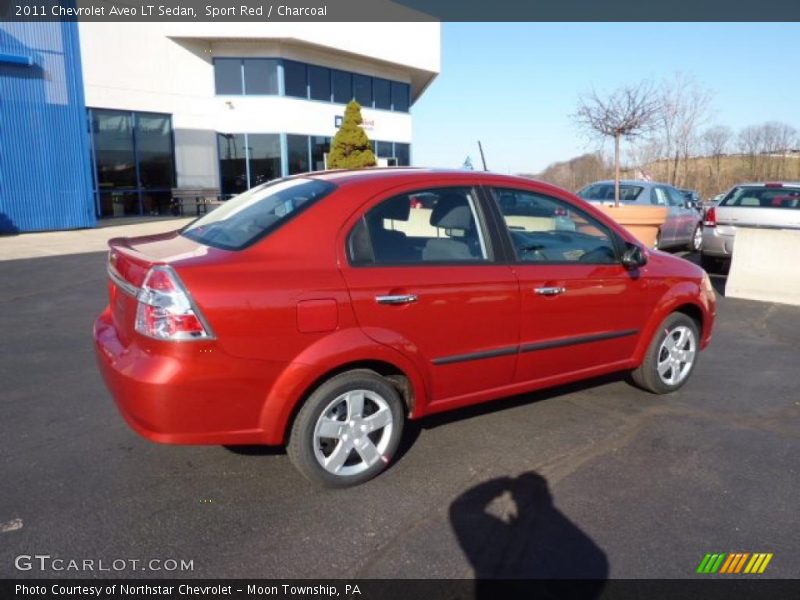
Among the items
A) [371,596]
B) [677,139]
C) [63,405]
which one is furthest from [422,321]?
[677,139]

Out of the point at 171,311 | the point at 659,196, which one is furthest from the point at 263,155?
the point at 171,311

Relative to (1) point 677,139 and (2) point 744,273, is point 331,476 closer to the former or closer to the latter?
(2) point 744,273

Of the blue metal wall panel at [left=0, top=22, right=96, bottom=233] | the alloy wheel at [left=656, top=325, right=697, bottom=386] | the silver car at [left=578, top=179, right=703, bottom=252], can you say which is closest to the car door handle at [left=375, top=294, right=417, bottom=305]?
the alloy wheel at [left=656, top=325, right=697, bottom=386]

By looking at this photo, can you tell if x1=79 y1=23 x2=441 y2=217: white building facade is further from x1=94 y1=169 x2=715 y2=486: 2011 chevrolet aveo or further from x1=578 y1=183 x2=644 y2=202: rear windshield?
x1=94 y1=169 x2=715 y2=486: 2011 chevrolet aveo

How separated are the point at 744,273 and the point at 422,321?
7.29 metres

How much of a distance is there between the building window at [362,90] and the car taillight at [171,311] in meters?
25.4

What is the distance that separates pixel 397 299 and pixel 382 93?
2670 cm

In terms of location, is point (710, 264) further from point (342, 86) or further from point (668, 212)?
point (342, 86)

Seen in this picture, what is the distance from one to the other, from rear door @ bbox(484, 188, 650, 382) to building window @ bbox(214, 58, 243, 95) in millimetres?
21375

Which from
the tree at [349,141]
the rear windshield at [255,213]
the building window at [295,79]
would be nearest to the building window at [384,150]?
the building window at [295,79]

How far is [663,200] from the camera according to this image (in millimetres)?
13547

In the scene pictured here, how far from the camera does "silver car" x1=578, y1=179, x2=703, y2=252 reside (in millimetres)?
13220

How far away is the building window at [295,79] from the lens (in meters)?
23.5

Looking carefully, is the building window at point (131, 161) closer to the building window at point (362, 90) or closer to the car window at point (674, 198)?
the building window at point (362, 90)
